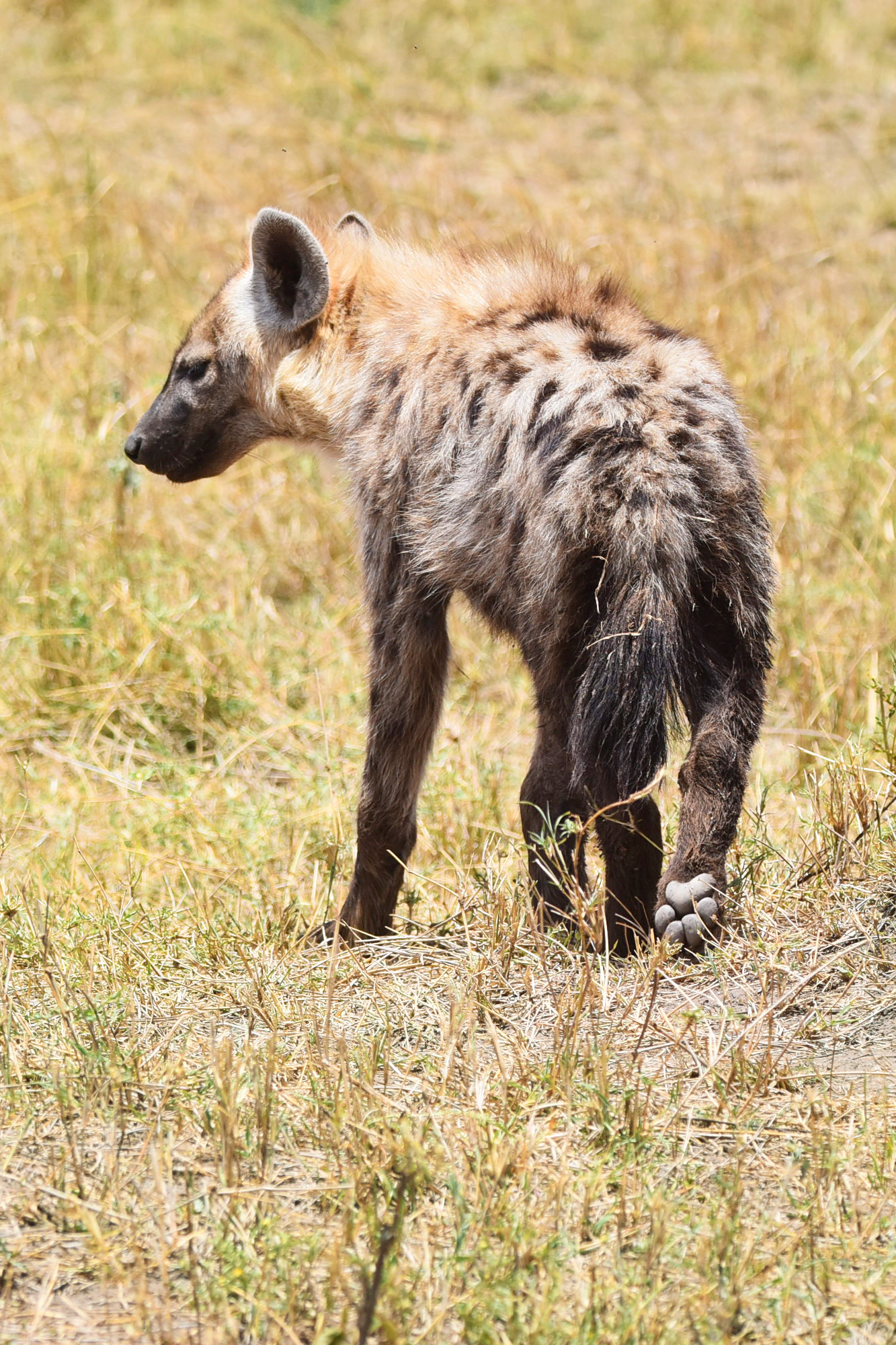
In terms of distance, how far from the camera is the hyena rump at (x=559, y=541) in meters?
2.85

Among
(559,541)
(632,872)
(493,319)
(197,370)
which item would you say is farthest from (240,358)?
(632,872)

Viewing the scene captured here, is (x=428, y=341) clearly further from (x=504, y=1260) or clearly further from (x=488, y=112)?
(x=488, y=112)

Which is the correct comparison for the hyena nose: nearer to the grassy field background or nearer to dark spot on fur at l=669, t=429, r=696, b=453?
the grassy field background

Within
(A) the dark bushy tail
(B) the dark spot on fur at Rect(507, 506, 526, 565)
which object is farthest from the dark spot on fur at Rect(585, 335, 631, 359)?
(A) the dark bushy tail

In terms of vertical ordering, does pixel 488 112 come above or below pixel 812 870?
above

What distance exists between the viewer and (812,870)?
10.7 feet

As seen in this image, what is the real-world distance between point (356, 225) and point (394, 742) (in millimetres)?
1626

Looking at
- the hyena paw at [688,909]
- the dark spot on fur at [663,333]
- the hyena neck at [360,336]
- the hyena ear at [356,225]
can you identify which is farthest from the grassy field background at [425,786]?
the dark spot on fur at [663,333]

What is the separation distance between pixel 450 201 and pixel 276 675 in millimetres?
3172

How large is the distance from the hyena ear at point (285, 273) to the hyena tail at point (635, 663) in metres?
1.35

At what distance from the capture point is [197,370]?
4.12 m

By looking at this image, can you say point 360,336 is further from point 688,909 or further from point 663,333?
point 688,909

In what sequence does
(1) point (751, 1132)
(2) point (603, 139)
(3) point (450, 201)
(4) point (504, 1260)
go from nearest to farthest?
(4) point (504, 1260) < (1) point (751, 1132) < (3) point (450, 201) < (2) point (603, 139)

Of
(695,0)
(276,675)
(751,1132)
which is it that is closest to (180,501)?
(276,675)
